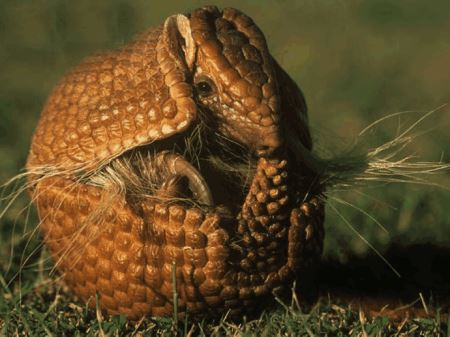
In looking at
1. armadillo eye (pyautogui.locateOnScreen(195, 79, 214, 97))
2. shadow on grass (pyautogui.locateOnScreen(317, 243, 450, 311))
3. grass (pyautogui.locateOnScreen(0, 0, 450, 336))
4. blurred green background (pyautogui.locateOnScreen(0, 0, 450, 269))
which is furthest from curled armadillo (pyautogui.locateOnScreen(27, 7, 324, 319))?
shadow on grass (pyautogui.locateOnScreen(317, 243, 450, 311))

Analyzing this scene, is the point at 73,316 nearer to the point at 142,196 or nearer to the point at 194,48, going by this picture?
the point at 142,196

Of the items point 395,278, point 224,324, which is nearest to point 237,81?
point 224,324

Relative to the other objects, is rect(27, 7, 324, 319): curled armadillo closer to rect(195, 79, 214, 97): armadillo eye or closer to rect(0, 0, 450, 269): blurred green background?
rect(195, 79, 214, 97): armadillo eye

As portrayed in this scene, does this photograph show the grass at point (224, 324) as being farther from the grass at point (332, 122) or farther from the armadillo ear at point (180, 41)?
the armadillo ear at point (180, 41)

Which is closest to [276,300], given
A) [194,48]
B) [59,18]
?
[194,48]

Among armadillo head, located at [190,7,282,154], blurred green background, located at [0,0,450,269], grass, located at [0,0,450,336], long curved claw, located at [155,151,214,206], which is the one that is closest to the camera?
armadillo head, located at [190,7,282,154]
